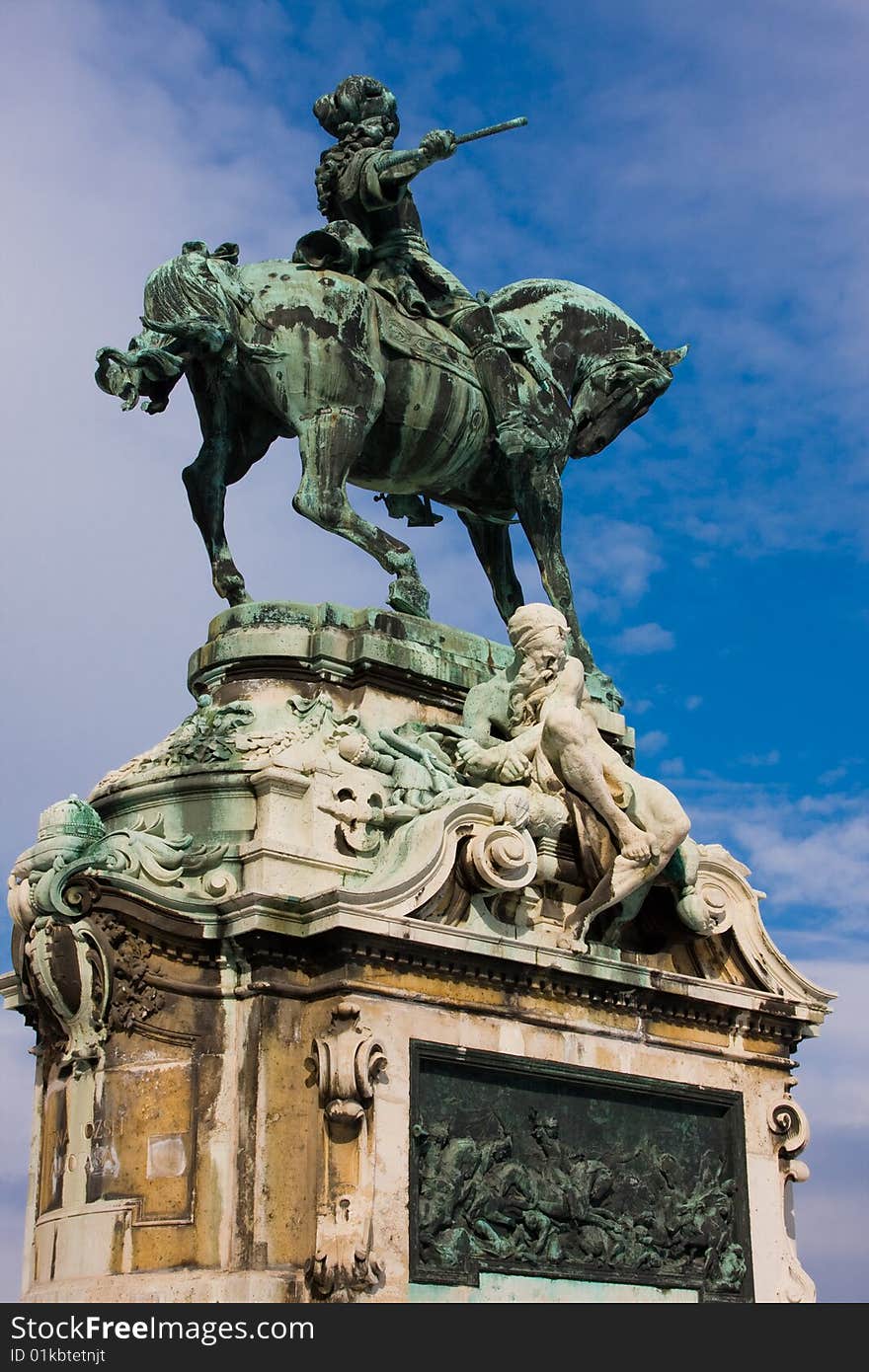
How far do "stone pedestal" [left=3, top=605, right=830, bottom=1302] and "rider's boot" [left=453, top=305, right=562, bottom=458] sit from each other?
2.17 meters

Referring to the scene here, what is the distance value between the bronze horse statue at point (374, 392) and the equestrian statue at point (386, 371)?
0.02 metres

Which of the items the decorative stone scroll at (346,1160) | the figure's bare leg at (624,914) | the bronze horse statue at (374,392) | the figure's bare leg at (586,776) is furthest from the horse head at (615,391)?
the decorative stone scroll at (346,1160)

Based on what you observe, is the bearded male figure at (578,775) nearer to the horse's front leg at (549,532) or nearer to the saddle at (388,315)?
the horse's front leg at (549,532)

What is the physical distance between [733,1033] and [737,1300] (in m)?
1.86

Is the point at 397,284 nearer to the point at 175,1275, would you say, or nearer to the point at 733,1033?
the point at 733,1033

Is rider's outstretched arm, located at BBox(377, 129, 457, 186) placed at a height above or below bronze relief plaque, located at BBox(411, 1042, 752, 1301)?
above

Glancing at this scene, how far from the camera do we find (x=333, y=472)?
584 inches

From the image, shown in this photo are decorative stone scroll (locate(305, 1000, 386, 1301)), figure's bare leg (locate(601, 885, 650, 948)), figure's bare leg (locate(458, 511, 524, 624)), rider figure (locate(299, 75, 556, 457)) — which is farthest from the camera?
figure's bare leg (locate(458, 511, 524, 624))

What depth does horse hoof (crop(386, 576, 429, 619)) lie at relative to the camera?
15234mm

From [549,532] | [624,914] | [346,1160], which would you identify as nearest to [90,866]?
[346,1160]

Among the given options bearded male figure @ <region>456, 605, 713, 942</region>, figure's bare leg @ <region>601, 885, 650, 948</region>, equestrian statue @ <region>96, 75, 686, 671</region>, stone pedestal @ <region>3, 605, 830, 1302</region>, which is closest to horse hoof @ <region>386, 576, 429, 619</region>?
equestrian statue @ <region>96, 75, 686, 671</region>

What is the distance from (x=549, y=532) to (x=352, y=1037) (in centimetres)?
540

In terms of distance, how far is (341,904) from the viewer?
1224 cm

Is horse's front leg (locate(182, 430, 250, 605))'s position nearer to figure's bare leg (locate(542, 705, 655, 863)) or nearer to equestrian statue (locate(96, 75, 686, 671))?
equestrian statue (locate(96, 75, 686, 671))
